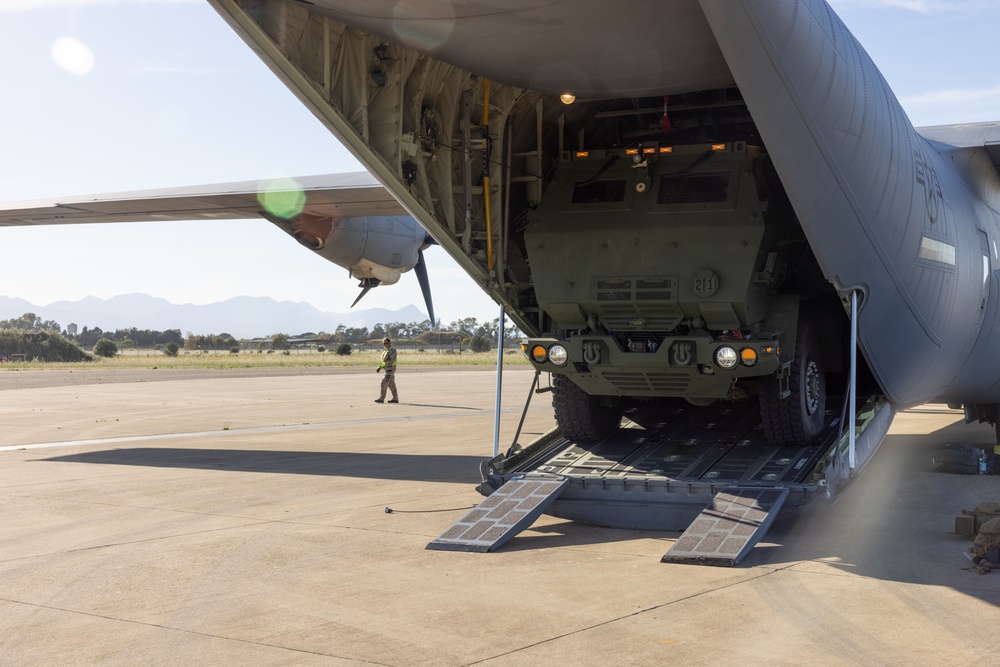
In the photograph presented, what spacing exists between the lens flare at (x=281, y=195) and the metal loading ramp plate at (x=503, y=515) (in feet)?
30.0

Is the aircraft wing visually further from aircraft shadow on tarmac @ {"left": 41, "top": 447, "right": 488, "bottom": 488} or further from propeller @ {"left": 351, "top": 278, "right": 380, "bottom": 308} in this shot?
aircraft shadow on tarmac @ {"left": 41, "top": 447, "right": 488, "bottom": 488}

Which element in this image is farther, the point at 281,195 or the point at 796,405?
the point at 281,195

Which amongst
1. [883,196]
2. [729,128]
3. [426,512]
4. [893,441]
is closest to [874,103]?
[883,196]

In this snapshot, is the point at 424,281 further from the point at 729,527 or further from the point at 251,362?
the point at 251,362

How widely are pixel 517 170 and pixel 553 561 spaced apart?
4.22 metres

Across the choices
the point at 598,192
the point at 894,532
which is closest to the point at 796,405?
the point at 894,532

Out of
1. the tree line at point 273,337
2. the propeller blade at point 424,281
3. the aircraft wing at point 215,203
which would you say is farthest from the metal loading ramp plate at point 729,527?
the tree line at point 273,337

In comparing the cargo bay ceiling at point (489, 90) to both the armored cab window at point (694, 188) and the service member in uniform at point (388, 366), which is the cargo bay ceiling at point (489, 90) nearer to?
the armored cab window at point (694, 188)

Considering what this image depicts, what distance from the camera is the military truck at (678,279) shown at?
815 cm

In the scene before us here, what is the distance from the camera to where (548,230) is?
8859mm

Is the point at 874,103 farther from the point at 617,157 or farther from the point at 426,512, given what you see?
the point at 426,512

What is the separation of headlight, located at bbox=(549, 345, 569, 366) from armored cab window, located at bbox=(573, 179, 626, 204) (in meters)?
1.48

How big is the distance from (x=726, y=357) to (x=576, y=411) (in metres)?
1.96

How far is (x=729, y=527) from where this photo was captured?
6.94 meters
